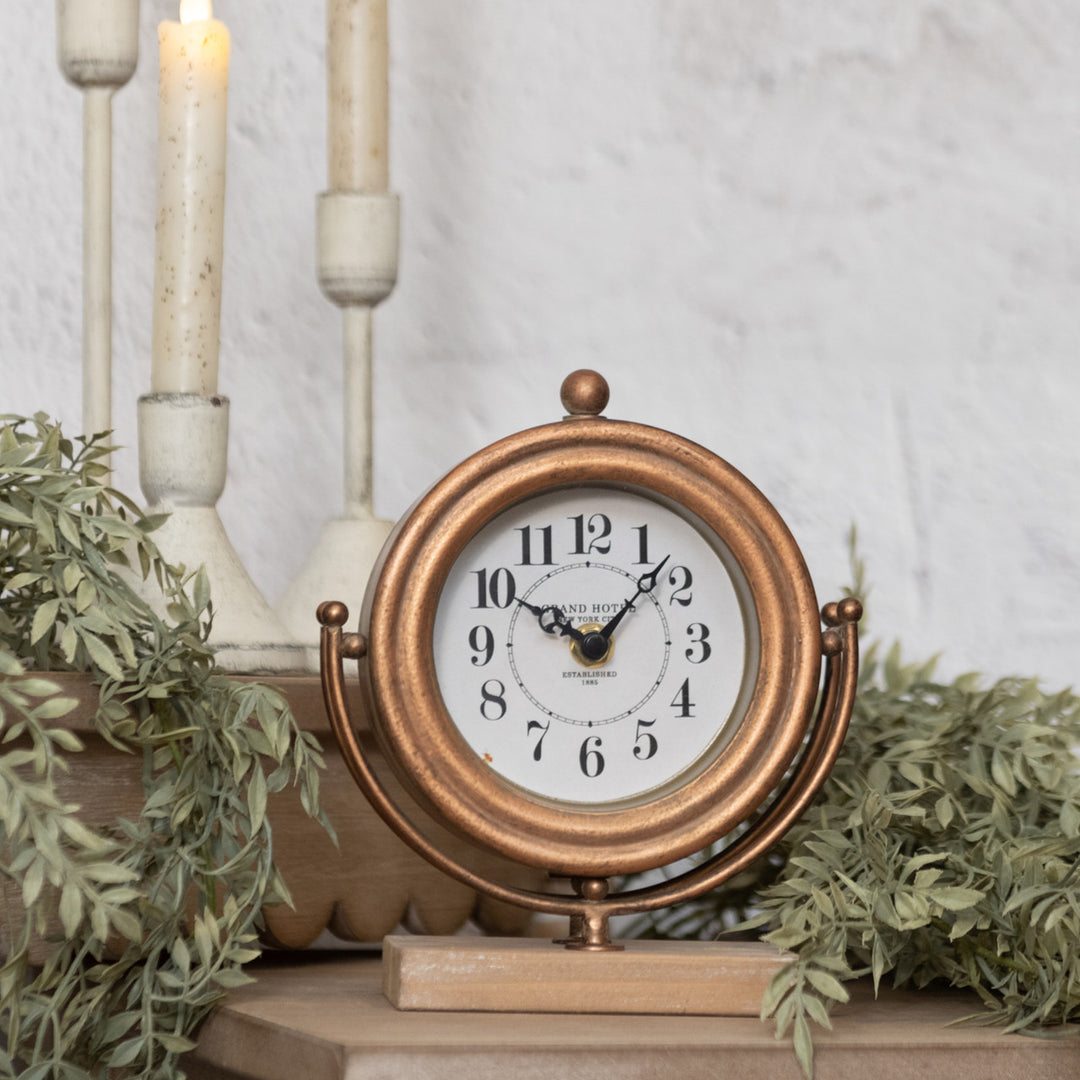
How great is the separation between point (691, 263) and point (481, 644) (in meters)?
0.55

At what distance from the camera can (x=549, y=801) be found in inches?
27.9

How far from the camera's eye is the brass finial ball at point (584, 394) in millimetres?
735

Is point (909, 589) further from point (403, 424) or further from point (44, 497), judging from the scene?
point (44, 497)

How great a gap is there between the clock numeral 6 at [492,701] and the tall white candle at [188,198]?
0.90 feet

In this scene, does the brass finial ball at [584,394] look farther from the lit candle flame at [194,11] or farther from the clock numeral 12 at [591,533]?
the lit candle flame at [194,11]

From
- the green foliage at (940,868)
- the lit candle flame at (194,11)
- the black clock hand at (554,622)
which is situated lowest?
the green foliage at (940,868)

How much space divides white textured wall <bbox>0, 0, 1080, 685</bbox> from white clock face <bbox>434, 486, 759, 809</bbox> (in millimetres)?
426

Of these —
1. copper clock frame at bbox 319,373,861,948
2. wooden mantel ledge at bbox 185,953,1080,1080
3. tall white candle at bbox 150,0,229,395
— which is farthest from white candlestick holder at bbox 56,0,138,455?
wooden mantel ledge at bbox 185,953,1080,1080

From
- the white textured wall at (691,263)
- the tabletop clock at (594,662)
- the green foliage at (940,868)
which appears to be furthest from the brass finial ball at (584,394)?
the white textured wall at (691,263)

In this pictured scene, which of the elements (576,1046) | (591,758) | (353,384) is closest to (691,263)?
(353,384)

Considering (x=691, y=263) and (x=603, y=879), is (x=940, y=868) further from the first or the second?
(x=691, y=263)

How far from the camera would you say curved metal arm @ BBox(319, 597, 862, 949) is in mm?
704

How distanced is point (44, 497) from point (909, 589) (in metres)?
0.69

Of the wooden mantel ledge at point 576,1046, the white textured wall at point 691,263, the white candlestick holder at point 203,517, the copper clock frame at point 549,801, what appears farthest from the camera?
the white textured wall at point 691,263
